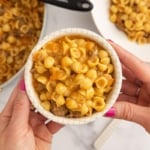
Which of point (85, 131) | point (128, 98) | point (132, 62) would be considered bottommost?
point (85, 131)

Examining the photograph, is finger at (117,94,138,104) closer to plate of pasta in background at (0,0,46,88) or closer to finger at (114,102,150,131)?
finger at (114,102,150,131)

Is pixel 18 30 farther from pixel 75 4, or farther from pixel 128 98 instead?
pixel 128 98

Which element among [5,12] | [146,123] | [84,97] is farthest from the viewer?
Result: [5,12]

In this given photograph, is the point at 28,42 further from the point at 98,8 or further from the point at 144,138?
the point at 144,138

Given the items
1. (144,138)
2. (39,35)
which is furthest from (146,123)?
(39,35)

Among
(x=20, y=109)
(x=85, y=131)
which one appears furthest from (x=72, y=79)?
(x=85, y=131)
